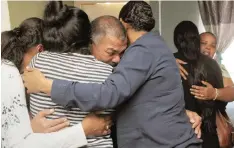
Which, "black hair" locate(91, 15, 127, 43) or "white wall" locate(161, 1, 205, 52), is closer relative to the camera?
"black hair" locate(91, 15, 127, 43)

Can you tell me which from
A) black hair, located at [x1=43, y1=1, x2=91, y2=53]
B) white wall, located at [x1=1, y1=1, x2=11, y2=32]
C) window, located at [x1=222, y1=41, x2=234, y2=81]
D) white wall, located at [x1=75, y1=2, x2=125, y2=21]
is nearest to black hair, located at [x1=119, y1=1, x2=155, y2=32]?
black hair, located at [x1=43, y1=1, x2=91, y2=53]

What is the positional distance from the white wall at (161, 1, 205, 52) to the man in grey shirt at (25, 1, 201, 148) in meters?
1.87

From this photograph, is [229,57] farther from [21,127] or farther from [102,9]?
[21,127]

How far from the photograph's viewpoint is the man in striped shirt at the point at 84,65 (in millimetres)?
934

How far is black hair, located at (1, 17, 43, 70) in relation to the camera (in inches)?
45.1

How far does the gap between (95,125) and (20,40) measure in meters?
0.52

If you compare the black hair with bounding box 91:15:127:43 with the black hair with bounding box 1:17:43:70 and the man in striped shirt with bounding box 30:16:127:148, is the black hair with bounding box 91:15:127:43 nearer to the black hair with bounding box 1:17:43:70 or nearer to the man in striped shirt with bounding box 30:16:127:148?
the man in striped shirt with bounding box 30:16:127:148

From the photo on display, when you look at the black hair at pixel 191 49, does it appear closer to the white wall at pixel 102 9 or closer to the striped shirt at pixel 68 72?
the striped shirt at pixel 68 72

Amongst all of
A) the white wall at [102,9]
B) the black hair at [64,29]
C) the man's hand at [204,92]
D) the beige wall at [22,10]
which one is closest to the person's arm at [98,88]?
the black hair at [64,29]

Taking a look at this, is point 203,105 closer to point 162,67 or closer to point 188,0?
point 162,67

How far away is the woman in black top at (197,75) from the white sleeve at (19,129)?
3.23 ft

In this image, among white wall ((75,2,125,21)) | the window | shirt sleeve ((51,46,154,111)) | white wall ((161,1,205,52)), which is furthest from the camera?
white wall ((161,1,205,52))

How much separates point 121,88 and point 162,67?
0.20 m

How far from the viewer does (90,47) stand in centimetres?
104
